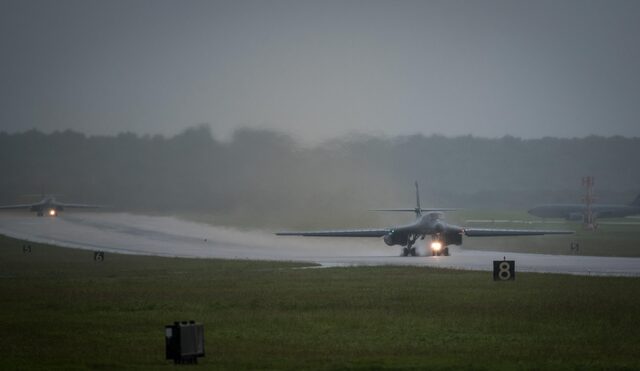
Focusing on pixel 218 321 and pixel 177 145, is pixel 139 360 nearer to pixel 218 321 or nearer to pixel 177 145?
pixel 218 321

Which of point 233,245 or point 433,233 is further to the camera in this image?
point 233,245

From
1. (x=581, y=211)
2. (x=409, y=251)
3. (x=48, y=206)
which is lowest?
(x=409, y=251)

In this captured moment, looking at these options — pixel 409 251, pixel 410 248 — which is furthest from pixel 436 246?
pixel 410 248

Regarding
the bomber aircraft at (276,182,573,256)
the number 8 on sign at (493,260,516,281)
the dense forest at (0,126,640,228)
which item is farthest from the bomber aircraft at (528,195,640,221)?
the number 8 on sign at (493,260,516,281)

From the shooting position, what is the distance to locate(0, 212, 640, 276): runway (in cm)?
5719

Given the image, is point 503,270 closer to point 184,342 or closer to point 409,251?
point 184,342

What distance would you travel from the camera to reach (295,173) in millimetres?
104875

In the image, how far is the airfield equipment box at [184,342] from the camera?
20.5m

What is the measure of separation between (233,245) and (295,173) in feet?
86.2

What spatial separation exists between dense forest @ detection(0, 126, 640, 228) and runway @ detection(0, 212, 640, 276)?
5050 mm

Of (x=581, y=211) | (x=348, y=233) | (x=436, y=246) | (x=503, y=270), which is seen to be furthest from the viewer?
(x=581, y=211)

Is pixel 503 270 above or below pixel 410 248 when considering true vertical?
below

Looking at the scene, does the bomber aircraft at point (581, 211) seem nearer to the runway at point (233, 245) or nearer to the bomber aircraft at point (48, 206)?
the runway at point (233, 245)

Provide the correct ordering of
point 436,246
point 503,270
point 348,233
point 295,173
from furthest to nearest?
point 295,173, point 348,233, point 436,246, point 503,270
